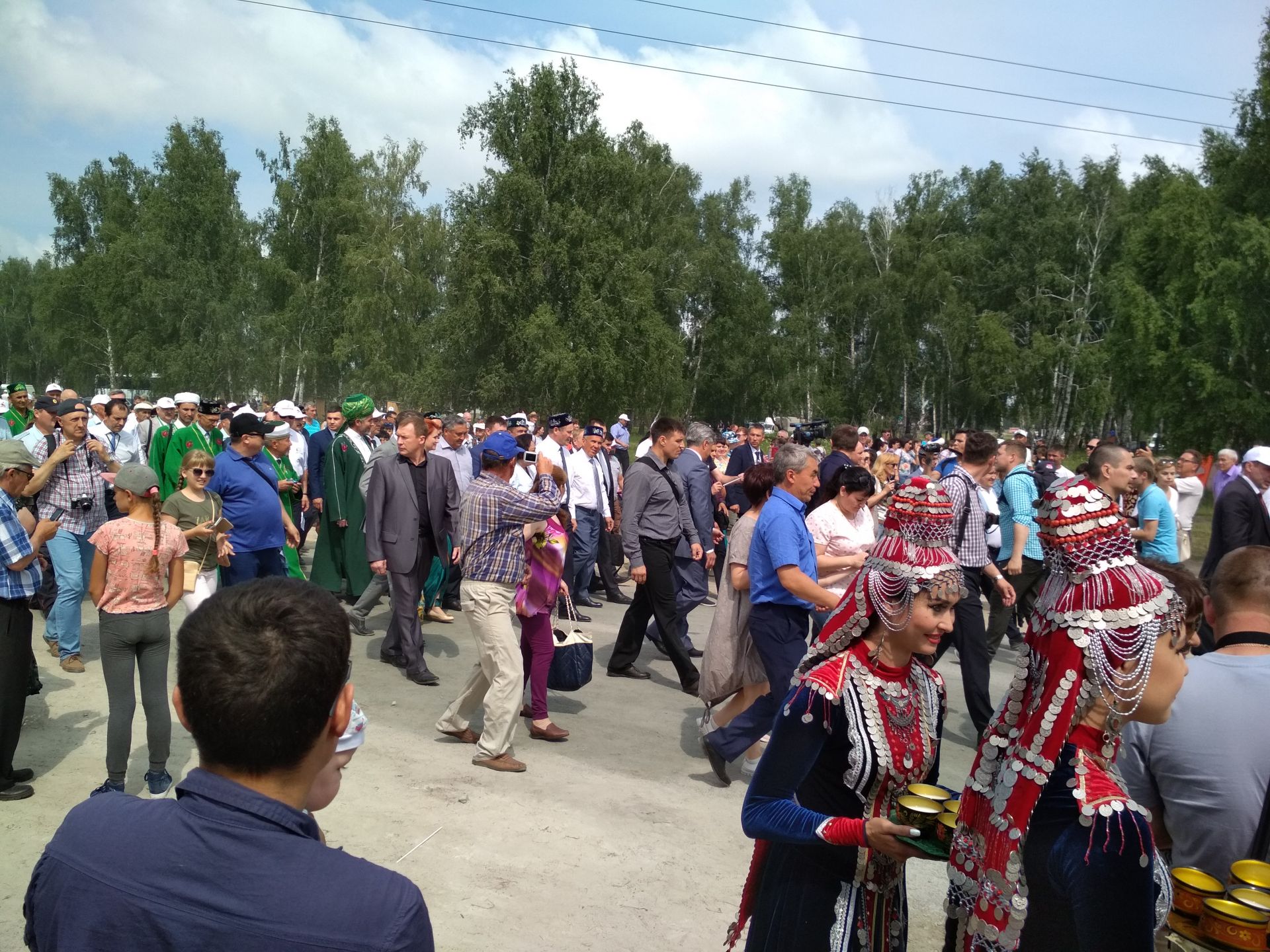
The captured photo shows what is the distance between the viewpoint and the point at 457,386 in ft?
126

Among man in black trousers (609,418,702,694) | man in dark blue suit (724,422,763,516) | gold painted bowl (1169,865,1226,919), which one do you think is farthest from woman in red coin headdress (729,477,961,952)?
man in dark blue suit (724,422,763,516)

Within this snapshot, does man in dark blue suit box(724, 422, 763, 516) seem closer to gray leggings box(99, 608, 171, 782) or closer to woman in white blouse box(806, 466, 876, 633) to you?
woman in white blouse box(806, 466, 876, 633)

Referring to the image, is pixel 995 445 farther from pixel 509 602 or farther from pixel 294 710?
pixel 294 710

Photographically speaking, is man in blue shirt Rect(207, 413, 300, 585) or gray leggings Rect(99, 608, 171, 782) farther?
man in blue shirt Rect(207, 413, 300, 585)

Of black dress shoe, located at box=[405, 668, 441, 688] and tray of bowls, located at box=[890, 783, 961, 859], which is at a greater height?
tray of bowls, located at box=[890, 783, 961, 859]

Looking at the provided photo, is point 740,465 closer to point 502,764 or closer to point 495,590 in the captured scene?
point 495,590

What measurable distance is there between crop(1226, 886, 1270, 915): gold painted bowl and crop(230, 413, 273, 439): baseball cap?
627 cm

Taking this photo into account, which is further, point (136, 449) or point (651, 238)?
point (651, 238)

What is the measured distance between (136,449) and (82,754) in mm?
6176

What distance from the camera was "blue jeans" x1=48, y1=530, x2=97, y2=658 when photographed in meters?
7.52

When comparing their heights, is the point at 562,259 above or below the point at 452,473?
above

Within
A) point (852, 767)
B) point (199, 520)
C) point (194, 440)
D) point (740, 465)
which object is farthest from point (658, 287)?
point (852, 767)

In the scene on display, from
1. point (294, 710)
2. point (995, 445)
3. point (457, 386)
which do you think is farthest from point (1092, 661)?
point (457, 386)

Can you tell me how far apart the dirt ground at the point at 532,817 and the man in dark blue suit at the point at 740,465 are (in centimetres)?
383
